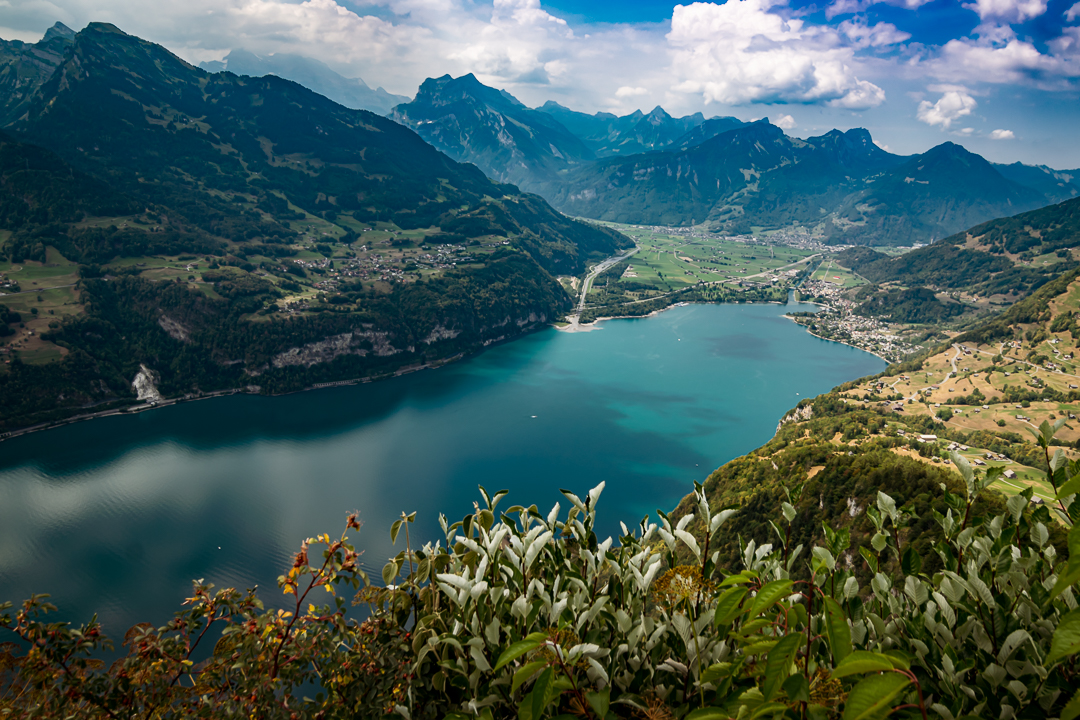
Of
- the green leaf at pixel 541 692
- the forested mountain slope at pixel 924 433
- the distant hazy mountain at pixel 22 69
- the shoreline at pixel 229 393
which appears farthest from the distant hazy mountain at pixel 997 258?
the distant hazy mountain at pixel 22 69

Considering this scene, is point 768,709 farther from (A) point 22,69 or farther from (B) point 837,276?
(A) point 22,69

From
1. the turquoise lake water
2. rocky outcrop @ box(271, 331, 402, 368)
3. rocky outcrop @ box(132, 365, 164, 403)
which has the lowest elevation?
the turquoise lake water

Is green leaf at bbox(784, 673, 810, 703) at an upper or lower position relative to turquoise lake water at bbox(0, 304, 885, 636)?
upper

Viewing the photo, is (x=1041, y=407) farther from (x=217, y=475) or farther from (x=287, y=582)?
(x=217, y=475)

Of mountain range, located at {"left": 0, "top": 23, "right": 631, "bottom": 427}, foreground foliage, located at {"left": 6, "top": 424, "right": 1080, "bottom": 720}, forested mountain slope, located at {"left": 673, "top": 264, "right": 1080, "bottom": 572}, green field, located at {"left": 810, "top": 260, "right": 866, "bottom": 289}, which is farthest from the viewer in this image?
green field, located at {"left": 810, "top": 260, "right": 866, "bottom": 289}

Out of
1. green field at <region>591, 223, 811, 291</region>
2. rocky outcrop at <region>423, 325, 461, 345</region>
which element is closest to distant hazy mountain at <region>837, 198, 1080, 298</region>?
green field at <region>591, 223, 811, 291</region>

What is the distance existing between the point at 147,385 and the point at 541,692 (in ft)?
251

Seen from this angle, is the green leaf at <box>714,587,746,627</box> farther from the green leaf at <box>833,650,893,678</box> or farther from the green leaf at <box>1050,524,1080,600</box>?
the green leaf at <box>1050,524,1080,600</box>

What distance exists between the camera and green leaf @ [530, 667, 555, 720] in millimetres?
2029

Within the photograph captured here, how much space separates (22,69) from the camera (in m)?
→ 149

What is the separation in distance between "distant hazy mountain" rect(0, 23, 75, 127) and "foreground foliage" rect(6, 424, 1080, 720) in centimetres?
19139

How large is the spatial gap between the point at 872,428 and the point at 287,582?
5511 centimetres

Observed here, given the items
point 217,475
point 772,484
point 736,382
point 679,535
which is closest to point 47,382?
point 217,475

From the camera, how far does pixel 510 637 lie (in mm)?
2652
